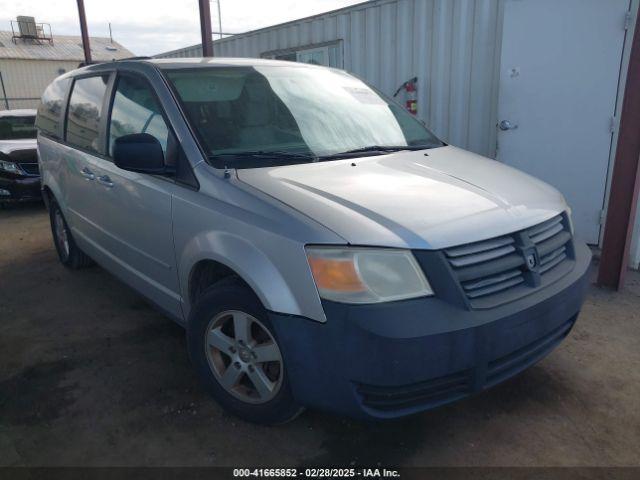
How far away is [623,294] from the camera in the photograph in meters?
4.18

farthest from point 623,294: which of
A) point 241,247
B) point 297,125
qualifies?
point 241,247

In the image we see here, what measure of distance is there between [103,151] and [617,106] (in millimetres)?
4282

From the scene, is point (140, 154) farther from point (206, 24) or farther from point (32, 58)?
point (32, 58)

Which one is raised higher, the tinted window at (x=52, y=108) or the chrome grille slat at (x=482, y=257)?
the tinted window at (x=52, y=108)

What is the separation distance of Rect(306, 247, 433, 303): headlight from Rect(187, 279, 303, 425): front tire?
1.20ft

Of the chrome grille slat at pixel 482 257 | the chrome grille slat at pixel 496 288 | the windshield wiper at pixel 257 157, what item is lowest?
the chrome grille slat at pixel 496 288

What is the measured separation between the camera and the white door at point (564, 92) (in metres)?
4.69

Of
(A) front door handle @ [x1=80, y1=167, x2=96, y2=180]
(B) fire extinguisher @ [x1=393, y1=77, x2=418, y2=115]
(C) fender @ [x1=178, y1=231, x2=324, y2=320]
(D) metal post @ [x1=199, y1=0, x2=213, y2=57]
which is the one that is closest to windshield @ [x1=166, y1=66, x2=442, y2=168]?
(C) fender @ [x1=178, y1=231, x2=324, y2=320]

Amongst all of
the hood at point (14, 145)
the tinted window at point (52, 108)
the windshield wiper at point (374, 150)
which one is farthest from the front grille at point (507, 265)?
the hood at point (14, 145)

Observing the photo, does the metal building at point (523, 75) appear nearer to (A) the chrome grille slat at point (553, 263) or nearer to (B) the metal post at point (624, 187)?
(B) the metal post at point (624, 187)

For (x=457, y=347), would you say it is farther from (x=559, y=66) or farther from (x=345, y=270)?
(x=559, y=66)

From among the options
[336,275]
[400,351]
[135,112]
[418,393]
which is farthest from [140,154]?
[418,393]

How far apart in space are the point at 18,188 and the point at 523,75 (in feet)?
22.2

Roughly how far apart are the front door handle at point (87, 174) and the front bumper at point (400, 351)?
2165 millimetres
